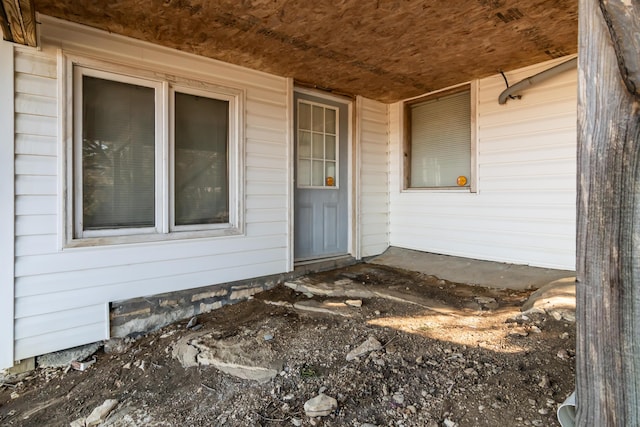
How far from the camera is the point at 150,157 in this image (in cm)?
316

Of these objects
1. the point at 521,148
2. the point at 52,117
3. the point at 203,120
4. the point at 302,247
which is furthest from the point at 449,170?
the point at 52,117

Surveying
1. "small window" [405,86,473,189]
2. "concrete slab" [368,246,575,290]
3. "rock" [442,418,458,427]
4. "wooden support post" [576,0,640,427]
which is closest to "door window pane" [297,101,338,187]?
"small window" [405,86,473,189]

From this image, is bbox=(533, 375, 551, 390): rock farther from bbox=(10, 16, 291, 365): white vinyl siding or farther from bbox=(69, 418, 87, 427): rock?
bbox=(10, 16, 291, 365): white vinyl siding

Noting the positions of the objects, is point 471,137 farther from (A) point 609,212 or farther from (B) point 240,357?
(A) point 609,212

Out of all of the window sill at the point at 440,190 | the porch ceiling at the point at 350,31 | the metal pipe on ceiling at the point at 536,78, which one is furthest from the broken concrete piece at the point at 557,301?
the porch ceiling at the point at 350,31

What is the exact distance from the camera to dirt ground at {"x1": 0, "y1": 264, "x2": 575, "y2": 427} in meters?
1.70

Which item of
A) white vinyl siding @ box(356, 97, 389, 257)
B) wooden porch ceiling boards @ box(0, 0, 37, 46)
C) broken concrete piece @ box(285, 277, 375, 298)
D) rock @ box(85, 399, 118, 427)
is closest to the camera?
rock @ box(85, 399, 118, 427)

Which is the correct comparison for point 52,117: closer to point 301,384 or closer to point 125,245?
point 125,245

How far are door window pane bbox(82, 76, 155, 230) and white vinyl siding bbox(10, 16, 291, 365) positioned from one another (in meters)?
0.20

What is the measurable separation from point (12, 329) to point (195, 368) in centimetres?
138

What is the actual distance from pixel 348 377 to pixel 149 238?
213cm

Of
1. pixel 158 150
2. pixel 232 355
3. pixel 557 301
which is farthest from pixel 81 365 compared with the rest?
pixel 557 301

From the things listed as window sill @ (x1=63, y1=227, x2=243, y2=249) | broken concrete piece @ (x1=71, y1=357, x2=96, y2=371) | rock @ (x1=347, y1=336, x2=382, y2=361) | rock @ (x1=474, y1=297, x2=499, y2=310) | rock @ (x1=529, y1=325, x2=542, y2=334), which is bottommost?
broken concrete piece @ (x1=71, y1=357, x2=96, y2=371)

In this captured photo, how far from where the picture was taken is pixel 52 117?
8.69ft
